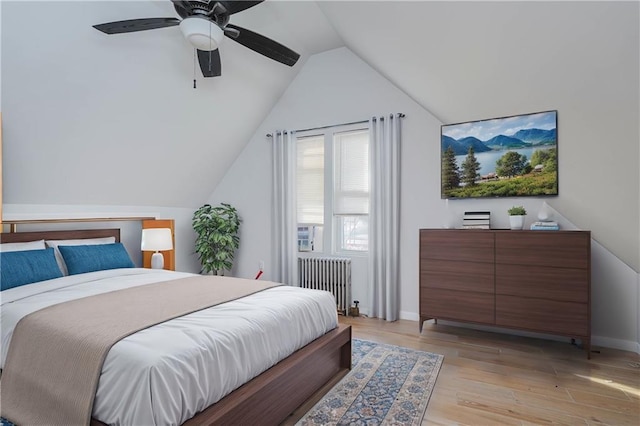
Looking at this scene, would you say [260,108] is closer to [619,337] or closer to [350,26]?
[350,26]

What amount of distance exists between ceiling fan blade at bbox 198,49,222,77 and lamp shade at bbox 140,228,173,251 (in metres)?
1.92

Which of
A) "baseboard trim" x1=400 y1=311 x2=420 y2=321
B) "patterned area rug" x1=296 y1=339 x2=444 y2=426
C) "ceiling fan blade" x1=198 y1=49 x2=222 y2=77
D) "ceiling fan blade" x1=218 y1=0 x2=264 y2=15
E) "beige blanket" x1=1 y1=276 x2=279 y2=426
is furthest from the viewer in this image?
"baseboard trim" x1=400 y1=311 x2=420 y2=321

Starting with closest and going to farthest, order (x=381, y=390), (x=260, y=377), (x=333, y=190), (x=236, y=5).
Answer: (x=260, y=377) → (x=236, y=5) → (x=381, y=390) → (x=333, y=190)

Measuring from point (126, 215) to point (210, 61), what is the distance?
2355 mm

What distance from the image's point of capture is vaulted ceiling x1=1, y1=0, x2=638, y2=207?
211 centimetres

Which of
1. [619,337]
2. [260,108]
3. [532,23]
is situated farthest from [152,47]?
[619,337]

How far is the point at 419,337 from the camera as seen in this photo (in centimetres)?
338

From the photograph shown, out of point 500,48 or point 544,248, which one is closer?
point 500,48

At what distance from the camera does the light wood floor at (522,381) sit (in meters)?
2.05

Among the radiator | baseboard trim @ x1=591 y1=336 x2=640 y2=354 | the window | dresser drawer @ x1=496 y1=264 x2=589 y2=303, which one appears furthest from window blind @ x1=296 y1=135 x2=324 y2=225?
baseboard trim @ x1=591 y1=336 x2=640 y2=354

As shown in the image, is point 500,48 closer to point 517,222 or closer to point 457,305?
point 517,222

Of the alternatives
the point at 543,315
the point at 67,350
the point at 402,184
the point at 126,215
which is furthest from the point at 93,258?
the point at 543,315

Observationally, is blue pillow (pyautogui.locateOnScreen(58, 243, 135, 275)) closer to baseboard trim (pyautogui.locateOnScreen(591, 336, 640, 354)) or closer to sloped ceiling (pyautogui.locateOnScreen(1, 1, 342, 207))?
sloped ceiling (pyautogui.locateOnScreen(1, 1, 342, 207))

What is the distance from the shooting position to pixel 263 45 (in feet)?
8.88
